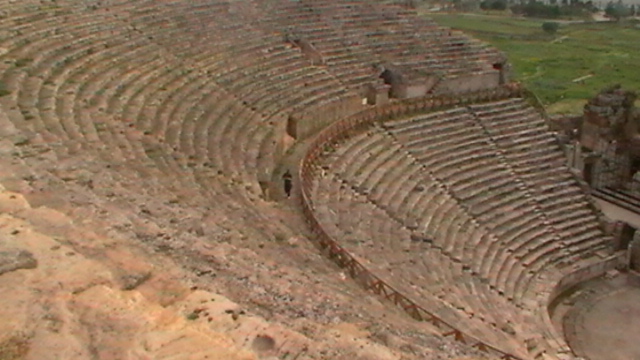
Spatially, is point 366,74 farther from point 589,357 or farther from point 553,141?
point 589,357

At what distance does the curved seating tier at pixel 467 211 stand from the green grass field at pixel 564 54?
16720mm

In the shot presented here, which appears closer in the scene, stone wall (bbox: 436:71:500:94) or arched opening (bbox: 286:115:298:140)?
arched opening (bbox: 286:115:298:140)

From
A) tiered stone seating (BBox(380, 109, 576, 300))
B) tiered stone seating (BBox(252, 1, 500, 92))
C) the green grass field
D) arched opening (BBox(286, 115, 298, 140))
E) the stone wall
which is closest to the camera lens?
tiered stone seating (BBox(380, 109, 576, 300))

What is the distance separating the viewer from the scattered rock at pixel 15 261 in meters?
6.64

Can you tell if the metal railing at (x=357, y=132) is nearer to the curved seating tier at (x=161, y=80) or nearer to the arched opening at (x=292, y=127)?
the arched opening at (x=292, y=127)

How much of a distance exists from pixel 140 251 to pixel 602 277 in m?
14.9

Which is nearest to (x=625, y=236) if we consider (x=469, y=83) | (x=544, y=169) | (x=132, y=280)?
(x=544, y=169)

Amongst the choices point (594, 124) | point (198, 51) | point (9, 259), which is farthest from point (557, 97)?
point (9, 259)

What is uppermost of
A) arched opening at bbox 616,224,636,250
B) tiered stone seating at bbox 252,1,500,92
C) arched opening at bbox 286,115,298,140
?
tiered stone seating at bbox 252,1,500,92

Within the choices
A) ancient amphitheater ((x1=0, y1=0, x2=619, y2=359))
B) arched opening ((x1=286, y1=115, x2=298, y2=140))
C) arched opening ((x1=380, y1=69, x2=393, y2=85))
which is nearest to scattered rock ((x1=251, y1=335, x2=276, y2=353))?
ancient amphitheater ((x1=0, y1=0, x2=619, y2=359))

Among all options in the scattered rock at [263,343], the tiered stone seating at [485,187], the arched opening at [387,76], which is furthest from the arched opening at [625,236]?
the scattered rock at [263,343]

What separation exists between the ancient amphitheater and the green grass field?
16.8 meters

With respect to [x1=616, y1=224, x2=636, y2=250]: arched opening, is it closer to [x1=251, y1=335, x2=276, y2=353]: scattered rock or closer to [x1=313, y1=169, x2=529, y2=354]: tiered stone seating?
[x1=313, y1=169, x2=529, y2=354]: tiered stone seating

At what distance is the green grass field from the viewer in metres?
42.9
